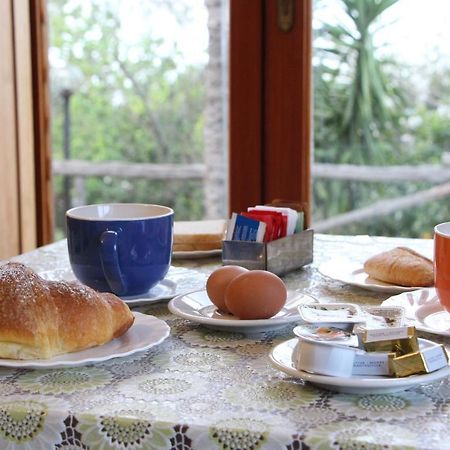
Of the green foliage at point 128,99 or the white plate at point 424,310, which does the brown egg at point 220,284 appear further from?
the green foliage at point 128,99

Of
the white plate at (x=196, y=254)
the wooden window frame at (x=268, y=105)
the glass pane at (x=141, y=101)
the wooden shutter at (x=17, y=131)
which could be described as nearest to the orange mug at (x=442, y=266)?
the white plate at (x=196, y=254)

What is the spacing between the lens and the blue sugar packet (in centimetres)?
113

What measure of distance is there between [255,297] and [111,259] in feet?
0.65

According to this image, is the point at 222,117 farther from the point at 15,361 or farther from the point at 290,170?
the point at 15,361

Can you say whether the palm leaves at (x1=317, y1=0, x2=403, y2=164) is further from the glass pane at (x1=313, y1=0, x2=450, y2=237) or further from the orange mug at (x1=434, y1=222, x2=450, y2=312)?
the orange mug at (x1=434, y1=222, x2=450, y2=312)

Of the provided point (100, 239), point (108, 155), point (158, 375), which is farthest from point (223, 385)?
point (108, 155)

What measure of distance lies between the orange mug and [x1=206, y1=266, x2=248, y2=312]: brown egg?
21cm

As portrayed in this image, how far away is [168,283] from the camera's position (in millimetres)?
1100

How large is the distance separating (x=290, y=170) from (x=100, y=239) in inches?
63.6

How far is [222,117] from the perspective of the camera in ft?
8.65

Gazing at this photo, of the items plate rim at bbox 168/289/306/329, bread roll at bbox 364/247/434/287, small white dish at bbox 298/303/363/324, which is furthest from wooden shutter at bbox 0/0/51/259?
small white dish at bbox 298/303/363/324

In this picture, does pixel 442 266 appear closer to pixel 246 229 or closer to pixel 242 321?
pixel 242 321

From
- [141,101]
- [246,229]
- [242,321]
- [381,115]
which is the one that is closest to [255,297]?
[242,321]

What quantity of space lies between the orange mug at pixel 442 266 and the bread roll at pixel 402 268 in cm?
17
